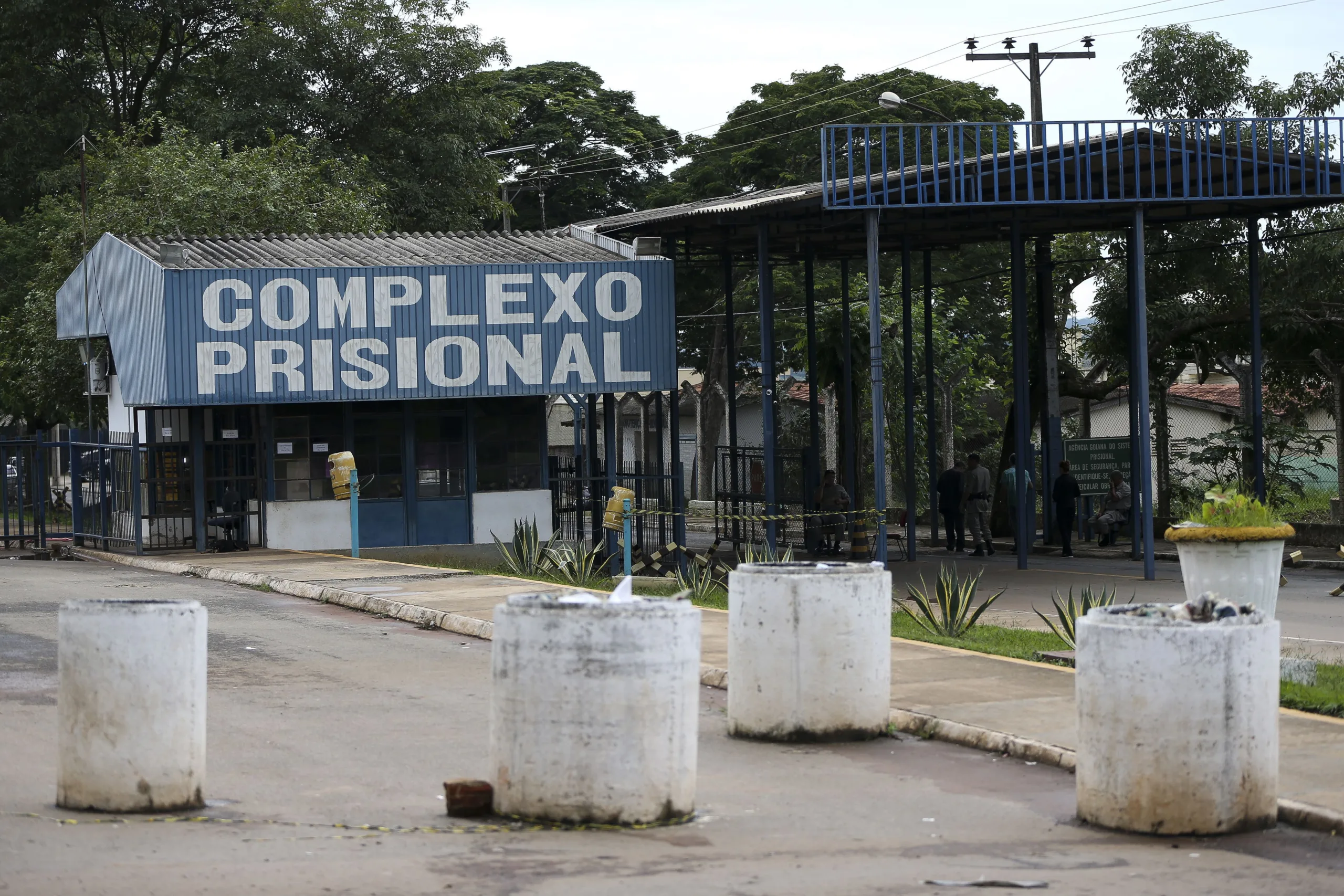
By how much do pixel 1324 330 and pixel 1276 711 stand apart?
2293 cm

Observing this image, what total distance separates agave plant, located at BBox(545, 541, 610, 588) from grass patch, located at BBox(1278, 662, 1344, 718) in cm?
946

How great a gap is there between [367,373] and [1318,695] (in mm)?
17782

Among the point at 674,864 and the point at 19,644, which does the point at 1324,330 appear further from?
the point at 674,864

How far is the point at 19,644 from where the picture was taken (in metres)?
13.6

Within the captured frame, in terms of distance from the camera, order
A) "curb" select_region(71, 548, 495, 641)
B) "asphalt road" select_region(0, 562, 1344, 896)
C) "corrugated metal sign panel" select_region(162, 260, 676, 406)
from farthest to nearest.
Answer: "corrugated metal sign panel" select_region(162, 260, 676, 406) < "curb" select_region(71, 548, 495, 641) < "asphalt road" select_region(0, 562, 1344, 896)

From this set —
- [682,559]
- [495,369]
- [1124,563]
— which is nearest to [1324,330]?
[1124,563]

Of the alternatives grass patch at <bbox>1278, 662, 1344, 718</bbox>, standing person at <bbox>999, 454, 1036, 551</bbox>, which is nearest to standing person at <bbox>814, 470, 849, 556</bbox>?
standing person at <bbox>999, 454, 1036, 551</bbox>

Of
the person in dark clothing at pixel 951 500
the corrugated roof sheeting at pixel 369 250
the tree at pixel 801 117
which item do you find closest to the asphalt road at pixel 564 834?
the corrugated roof sheeting at pixel 369 250

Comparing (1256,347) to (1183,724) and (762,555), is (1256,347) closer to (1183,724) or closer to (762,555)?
(762,555)

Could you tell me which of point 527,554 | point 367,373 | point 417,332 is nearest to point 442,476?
point 367,373

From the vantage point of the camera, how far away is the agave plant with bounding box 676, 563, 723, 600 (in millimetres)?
18125

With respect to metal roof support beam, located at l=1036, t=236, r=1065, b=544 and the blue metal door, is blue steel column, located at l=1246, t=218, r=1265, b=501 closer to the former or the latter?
metal roof support beam, located at l=1036, t=236, r=1065, b=544

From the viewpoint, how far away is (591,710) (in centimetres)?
695

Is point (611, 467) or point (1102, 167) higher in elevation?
point (1102, 167)
